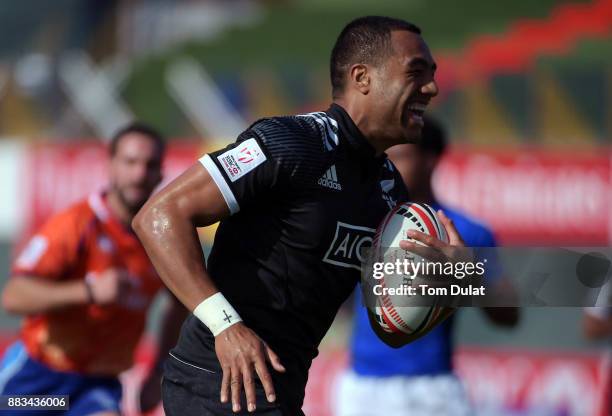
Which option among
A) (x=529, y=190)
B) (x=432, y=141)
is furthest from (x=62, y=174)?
(x=432, y=141)

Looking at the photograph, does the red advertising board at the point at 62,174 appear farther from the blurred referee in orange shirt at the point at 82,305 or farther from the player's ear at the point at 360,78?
the player's ear at the point at 360,78

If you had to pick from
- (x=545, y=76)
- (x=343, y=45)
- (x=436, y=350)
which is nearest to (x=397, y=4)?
(x=545, y=76)

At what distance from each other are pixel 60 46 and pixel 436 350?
928cm

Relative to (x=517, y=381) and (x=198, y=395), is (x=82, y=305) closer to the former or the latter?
(x=198, y=395)

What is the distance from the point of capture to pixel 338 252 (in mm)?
3604

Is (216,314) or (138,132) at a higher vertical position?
(138,132)

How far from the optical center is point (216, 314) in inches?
128

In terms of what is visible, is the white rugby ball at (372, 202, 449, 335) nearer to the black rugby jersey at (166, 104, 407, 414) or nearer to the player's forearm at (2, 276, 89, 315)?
the black rugby jersey at (166, 104, 407, 414)

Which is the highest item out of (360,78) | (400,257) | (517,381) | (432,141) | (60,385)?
(360,78)

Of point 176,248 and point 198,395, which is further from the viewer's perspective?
point 198,395

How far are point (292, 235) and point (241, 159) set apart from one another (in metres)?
0.36

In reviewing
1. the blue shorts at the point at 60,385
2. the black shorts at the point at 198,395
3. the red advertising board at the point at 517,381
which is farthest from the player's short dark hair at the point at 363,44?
the red advertising board at the point at 517,381

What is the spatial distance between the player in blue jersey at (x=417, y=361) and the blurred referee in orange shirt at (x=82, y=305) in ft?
4.12

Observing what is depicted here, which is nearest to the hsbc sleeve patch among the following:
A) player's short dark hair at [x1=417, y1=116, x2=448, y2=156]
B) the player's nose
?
the player's nose
